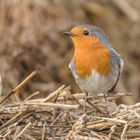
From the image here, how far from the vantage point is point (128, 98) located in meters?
8.54

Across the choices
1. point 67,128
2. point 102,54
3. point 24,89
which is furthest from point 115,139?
point 24,89

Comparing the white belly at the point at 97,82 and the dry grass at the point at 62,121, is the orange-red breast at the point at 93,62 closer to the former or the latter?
the white belly at the point at 97,82

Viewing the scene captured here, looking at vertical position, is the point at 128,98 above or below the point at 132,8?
below

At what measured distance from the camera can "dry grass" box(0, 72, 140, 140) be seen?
5.14m

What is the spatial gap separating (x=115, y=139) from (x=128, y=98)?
329cm

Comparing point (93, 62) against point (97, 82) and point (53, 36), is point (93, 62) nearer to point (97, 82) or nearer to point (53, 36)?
point (97, 82)

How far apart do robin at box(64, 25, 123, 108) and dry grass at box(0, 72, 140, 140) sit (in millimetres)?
235

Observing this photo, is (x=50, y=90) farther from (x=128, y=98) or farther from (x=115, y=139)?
(x=115, y=139)

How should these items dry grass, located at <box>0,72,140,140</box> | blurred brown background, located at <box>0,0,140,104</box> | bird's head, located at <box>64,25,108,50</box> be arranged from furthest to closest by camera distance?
blurred brown background, located at <box>0,0,140,104</box> → bird's head, located at <box>64,25,108,50</box> → dry grass, located at <box>0,72,140,140</box>

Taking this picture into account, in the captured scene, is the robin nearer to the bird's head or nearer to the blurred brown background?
the bird's head

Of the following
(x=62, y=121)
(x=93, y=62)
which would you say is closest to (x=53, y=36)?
(x=93, y=62)

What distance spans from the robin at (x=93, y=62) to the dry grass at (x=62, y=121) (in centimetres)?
23

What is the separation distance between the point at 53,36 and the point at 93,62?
9.73 ft

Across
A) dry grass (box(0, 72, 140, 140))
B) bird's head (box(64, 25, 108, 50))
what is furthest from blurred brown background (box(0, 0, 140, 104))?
dry grass (box(0, 72, 140, 140))
